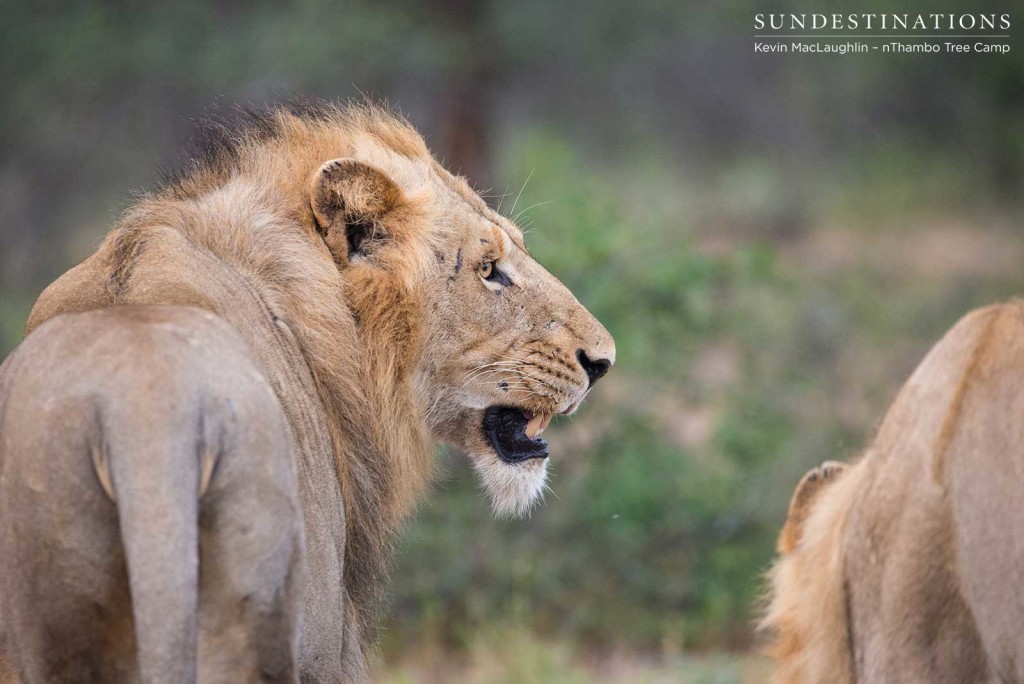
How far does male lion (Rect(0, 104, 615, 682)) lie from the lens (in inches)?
87.4

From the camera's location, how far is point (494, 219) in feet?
12.5

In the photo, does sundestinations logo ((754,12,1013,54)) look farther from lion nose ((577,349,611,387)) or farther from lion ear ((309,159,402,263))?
lion ear ((309,159,402,263))

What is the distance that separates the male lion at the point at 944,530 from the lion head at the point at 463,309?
3.05 ft

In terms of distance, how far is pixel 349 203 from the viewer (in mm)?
3369

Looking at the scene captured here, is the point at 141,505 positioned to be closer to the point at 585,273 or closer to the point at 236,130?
the point at 236,130

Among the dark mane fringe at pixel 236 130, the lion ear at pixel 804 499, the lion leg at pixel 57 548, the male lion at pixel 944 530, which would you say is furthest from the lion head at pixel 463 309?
the lion leg at pixel 57 548

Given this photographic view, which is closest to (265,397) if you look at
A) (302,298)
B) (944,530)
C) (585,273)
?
(302,298)

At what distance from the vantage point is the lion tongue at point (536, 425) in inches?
147

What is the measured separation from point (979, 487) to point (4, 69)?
8872 millimetres

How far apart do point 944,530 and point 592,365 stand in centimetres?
117

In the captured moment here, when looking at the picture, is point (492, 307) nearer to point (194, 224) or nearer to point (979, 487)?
point (194, 224)

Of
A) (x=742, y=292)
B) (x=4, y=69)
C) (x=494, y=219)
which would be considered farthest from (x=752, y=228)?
(x=494, y=219)

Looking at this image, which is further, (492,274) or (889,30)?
(889,30)

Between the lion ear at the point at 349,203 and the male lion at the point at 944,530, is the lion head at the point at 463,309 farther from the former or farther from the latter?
the male lion at the point at 944,530
